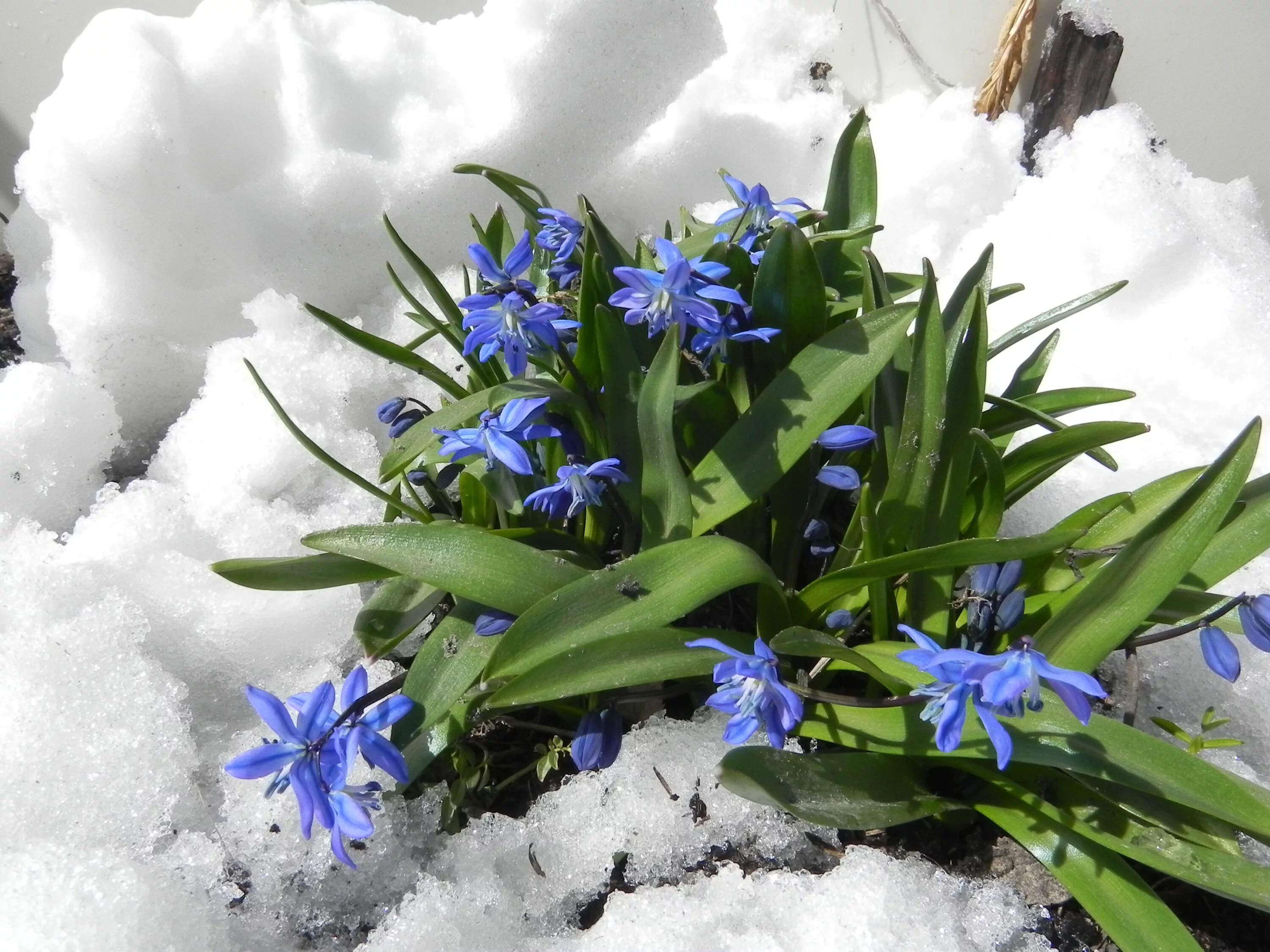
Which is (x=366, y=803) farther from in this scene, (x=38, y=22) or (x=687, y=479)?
(x=38, y=22)

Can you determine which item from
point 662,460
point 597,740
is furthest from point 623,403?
point 597,740

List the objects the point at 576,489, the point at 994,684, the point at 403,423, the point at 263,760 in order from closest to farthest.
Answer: the point at 994,684 < the point at 263,760 < the point at 576,489 < the point at 403,423

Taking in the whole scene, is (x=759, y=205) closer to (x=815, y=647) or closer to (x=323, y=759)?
(x=815, y=647)

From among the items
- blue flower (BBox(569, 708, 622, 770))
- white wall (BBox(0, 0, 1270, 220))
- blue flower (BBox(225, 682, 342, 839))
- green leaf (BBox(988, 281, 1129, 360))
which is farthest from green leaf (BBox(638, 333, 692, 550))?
white wall (BBox(0, 0, 1270, 220))

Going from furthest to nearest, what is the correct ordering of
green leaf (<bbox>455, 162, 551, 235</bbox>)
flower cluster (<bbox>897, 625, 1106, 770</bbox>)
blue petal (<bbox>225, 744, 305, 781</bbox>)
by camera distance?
green leaf (<bbox>455, 162, 551, 235</bbox>) < blue petal (<bbox>225, 744, 305, 781</bbox>) < flower cluster (<bbox>897, 625, 1106, 770</bbox>)

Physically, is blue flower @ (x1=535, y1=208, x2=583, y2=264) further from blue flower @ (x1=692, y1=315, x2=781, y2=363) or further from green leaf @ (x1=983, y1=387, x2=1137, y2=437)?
green leaf @ (x1=983, y1=387, x2=1137, y2=437)

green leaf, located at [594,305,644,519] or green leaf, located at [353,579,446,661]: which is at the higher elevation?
green leaf, located at [594,305,644,519]

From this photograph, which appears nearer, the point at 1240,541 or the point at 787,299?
the point at 1240,541
